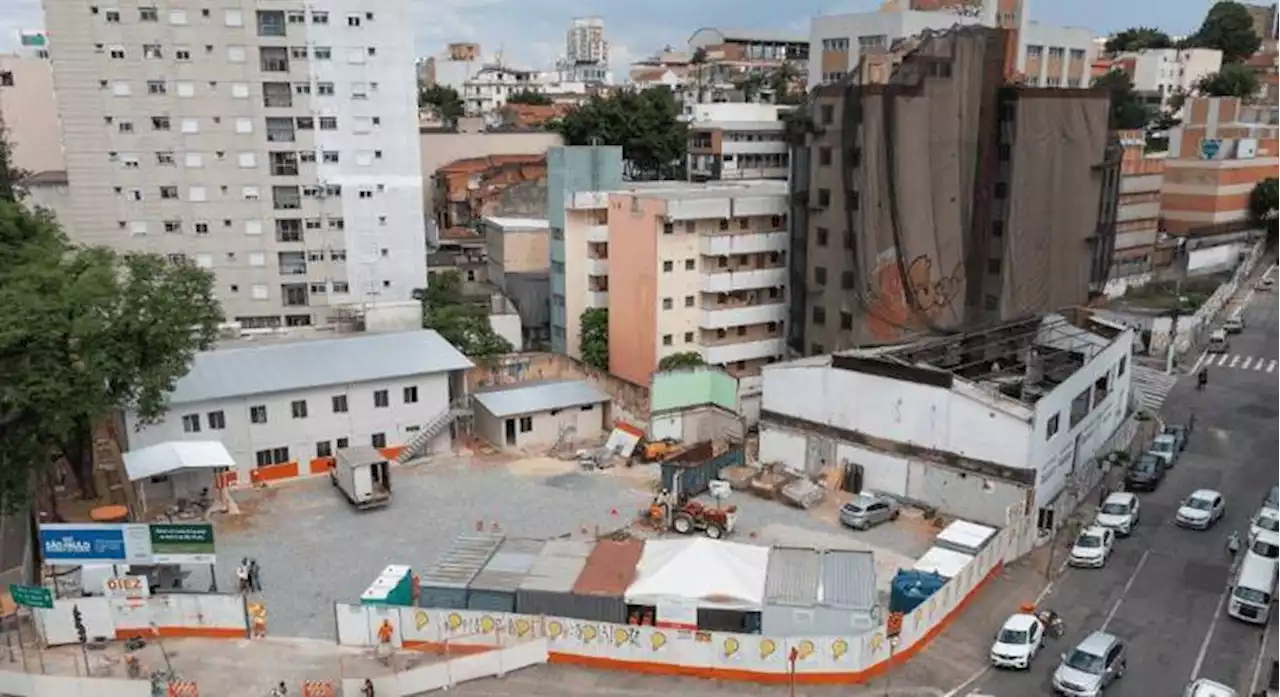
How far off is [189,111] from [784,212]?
30720 millimetres

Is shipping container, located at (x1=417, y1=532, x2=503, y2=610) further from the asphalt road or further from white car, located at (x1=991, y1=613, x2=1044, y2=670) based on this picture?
white car, located at (x1=991, y1=613, x2=1044, y2=670)

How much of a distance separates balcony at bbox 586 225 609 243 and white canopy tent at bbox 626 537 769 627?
26313 millimetres

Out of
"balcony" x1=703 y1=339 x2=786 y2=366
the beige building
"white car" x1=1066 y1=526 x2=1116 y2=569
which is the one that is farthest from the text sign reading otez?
the beige building

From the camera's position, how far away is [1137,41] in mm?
138625

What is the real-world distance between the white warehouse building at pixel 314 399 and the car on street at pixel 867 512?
1609cm

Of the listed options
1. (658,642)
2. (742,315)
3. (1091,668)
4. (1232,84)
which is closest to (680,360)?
(742,315)

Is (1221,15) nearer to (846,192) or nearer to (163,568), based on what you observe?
(846,192)

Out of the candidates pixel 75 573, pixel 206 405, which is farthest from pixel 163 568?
pixel 206 405

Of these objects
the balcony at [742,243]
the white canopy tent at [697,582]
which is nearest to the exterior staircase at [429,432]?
the balcony at [742,243]

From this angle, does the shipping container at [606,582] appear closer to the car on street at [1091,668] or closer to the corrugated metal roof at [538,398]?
the car on street at [1091,668]

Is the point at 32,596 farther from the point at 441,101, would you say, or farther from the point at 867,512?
the point at 441,101

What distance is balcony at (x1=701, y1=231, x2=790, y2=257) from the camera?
45.4m

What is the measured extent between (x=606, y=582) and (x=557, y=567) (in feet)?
4.94

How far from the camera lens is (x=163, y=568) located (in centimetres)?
2520
